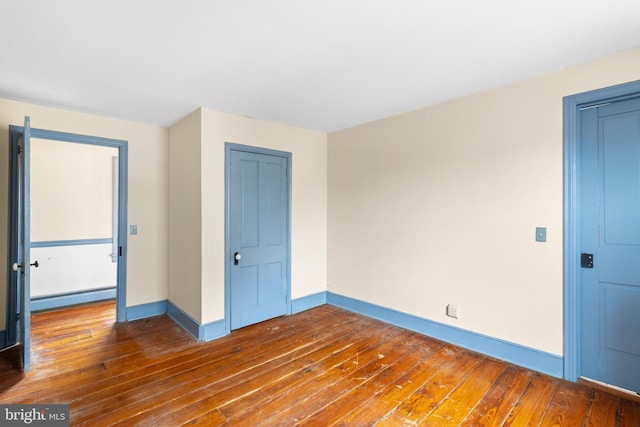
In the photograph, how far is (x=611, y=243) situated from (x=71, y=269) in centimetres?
606

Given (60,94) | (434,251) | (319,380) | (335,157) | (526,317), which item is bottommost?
(319,380)

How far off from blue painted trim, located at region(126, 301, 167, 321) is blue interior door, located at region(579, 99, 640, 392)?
431 centimetres

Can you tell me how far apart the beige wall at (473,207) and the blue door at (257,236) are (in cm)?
91

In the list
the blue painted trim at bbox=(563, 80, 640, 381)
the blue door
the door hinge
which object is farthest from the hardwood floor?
the door hinge

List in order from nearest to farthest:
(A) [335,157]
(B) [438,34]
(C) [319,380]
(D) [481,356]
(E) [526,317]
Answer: (B) [438,34]
(C) [319,380]
(E) [526,317]
(D) [481,356]
(A) [335,157]

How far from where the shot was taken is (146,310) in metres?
3.69

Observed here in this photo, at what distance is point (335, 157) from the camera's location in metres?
4.15

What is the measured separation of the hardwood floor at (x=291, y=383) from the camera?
193 centimetres

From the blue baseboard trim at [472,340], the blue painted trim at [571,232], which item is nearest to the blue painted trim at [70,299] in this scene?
the blue baseboard trim at [472,340]

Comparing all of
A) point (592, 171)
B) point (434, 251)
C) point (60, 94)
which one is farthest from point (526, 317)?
point (60, 94)

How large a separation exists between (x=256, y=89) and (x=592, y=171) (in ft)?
9.10

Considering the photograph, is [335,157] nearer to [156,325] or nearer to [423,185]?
[423,185]

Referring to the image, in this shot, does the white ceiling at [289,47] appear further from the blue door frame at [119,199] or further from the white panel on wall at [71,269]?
the white panel on wall at [71,269]

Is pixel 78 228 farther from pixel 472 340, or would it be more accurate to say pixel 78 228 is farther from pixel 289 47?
pixel 472 340
